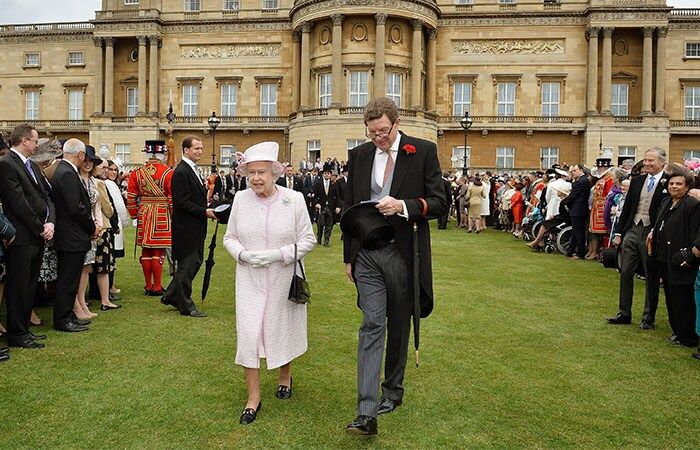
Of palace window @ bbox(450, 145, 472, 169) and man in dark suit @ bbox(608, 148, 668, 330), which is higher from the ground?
palace window @ bbox(450, 145, 472, 169)

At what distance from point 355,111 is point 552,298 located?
106 ft

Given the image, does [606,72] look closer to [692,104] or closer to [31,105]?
[692,104]

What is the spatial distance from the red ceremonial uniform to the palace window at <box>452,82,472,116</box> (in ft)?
126

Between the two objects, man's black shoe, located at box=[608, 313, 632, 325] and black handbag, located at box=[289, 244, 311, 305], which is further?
man's black shoe, located at box=[608, 313, 632, 325]

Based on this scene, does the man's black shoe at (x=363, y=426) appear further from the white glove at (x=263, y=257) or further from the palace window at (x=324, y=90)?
the palace window at (x=324, y=90)

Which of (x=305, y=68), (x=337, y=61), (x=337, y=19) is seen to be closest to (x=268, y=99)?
(x=305, y=68)

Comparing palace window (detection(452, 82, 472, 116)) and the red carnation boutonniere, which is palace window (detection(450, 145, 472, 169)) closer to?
palace window (detection(452, 82, 472, 116))

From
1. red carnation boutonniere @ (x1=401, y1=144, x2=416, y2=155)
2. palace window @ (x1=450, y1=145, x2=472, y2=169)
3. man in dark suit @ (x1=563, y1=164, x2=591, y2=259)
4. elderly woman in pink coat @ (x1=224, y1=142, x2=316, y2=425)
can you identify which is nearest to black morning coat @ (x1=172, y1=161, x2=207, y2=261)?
elderly woman in pink coat @ (x1=224, y1=142, x2=316, y2=425)

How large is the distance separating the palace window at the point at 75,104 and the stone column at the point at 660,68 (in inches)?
1760

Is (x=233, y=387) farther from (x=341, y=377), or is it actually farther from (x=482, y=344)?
(x=482, y=344)

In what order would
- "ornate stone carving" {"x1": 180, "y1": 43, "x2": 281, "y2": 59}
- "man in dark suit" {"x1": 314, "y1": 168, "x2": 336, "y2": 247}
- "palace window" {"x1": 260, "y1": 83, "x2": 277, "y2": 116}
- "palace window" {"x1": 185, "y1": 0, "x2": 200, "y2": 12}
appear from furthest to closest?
"palace window" {"x1": 185, "y1": 0, "x2": 200, "y2": 12}, "palace window" {"x1": 260, "y1": 83, "x2": 277, "y2": 116}, "ornate stone carving" {"x1": 180, "y1": 43, "x2": 281, "y2": 59}, "man in dark suit" {"x1": 314, "y1": 168, "x2": 336, "y2": 247}

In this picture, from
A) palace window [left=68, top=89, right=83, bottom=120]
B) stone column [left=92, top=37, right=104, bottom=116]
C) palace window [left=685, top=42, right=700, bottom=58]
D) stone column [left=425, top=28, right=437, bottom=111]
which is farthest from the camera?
palace window [left=68, top=89, right=83, bottom=120]

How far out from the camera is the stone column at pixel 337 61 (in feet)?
136

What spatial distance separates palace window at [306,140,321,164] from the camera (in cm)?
4260
